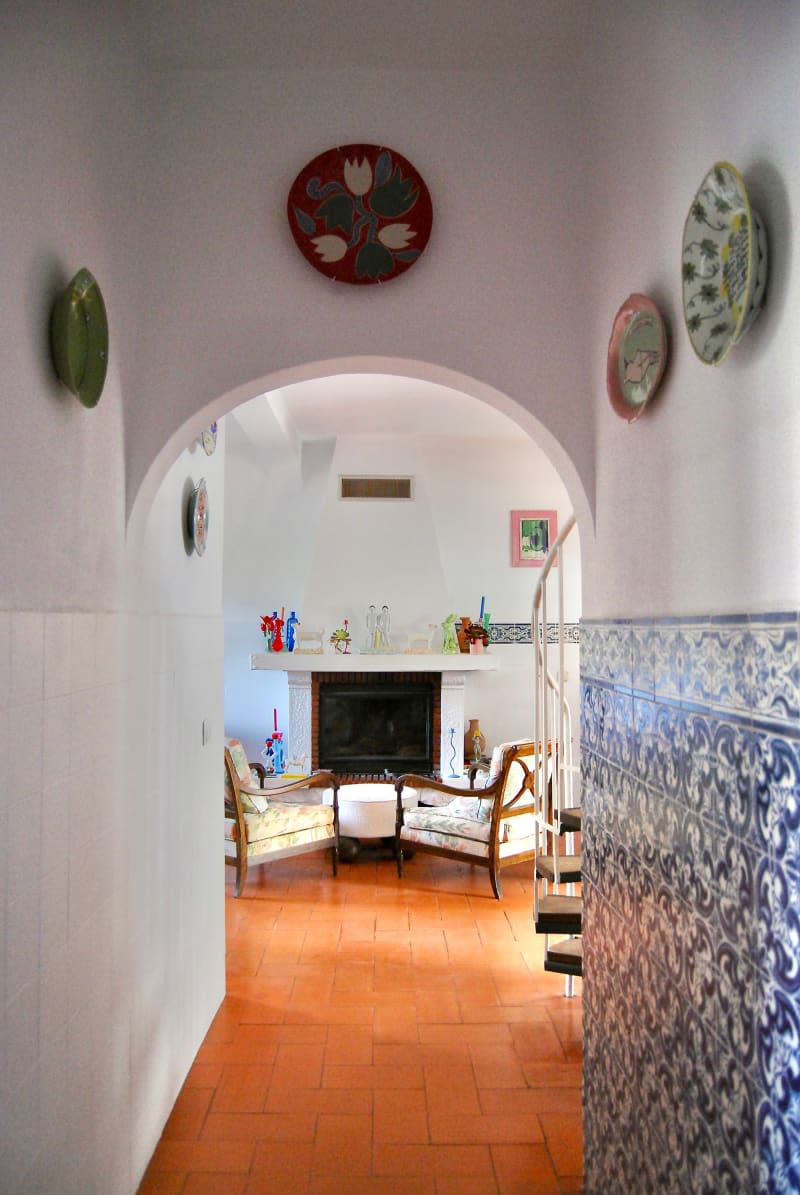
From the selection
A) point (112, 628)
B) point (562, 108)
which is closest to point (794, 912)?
point (112, 628)

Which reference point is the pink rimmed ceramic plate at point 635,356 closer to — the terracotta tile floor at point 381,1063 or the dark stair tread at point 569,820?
the dark stair tread at point 569,820

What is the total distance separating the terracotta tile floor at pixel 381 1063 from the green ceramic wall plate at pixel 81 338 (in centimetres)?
208

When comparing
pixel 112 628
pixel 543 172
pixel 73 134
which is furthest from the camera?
pixel 543 172

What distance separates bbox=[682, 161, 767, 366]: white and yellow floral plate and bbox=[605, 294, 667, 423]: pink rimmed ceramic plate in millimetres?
246

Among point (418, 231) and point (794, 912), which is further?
point (418, 231)

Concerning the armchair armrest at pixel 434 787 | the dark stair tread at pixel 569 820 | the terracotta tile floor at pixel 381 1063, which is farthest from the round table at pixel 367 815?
the dark stair tread at pixel 569 820

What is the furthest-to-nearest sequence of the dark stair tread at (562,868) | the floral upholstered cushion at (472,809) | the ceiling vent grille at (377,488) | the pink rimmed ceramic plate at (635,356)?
1. the ceiling vent grille at (377,488)
2. the floral upholstered cushion at (472,809)
3. the dark stair tread at (562,868)
4. the pink rimmed ceramic plate at (635,356)

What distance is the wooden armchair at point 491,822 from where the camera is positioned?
5211mm

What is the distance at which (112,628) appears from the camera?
2.33 m

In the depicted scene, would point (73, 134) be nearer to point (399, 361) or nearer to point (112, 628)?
point (399, 361)

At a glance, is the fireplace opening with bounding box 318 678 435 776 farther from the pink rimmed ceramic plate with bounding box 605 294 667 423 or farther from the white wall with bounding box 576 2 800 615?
the pink rimmed ceramic plate with bounding box 605 294 667 423

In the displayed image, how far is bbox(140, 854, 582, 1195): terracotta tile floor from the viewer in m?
2.57

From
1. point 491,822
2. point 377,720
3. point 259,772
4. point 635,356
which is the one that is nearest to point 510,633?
point 377,720

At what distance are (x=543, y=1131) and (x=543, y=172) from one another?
8.94 ft
